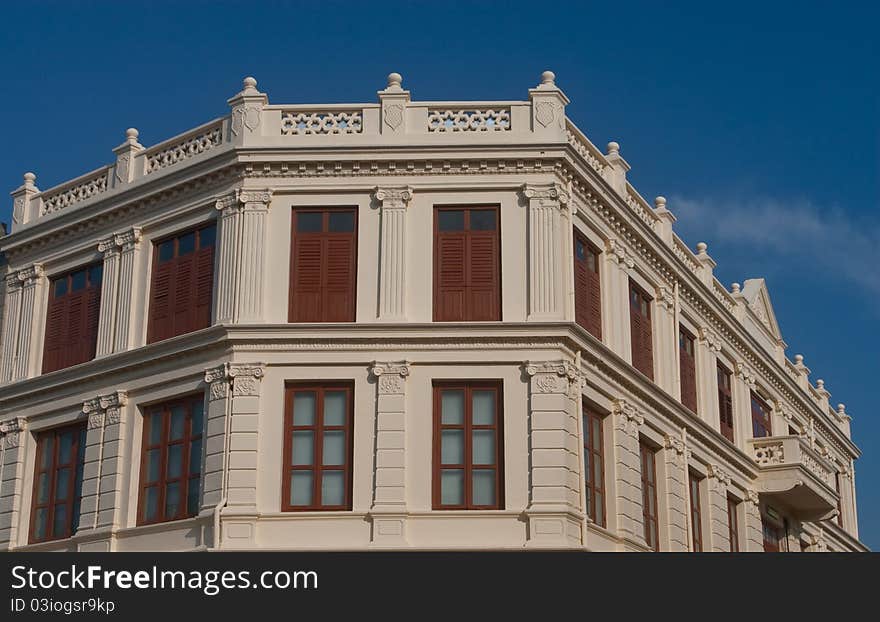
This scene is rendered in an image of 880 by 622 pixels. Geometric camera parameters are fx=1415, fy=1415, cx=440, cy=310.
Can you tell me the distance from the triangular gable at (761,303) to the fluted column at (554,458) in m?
17.3

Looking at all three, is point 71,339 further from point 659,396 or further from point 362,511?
point 659,396

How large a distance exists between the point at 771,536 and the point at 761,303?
27.2 ft

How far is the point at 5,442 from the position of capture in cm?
3466

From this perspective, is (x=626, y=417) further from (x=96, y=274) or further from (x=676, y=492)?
(x=96, y=274)

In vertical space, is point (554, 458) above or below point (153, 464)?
below

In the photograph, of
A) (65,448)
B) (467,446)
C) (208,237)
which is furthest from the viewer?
(65,448)

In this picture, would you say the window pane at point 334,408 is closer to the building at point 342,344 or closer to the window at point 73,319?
the building at point 342,344

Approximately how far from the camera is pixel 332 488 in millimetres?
29625

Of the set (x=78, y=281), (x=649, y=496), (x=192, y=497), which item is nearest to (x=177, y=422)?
(x=192, y=497)

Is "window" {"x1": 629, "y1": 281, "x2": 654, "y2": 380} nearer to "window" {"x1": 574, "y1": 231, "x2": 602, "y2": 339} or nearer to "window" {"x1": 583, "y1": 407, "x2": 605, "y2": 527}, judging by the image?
"window" {"x1": 574, "y1": 231, "x2": 602, "y2": 339}

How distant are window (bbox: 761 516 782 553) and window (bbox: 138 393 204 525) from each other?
1917 centimetres

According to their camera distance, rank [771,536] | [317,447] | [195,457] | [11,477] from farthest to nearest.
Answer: [771,536] → [11,477] → [195,457] → [317,447]

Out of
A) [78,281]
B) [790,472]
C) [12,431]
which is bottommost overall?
[12,431]
